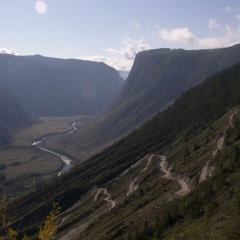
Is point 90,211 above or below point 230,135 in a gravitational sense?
below

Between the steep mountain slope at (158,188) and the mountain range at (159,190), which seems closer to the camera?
the mountain range at (159,190)

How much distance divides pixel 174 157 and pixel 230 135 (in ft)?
100

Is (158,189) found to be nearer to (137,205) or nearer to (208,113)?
(137,205)

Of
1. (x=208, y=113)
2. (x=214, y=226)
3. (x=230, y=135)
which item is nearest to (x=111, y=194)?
(x=230, y=135)

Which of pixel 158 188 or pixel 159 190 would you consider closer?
pixel 159 190

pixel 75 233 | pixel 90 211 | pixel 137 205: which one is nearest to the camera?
pixel 137 205

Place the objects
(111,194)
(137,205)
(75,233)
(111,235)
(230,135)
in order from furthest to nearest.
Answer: (111,194) < (230,135) < (75,233) < (137,205) < (111,235)

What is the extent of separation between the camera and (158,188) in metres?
115

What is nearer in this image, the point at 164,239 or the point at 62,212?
the point at 164,239

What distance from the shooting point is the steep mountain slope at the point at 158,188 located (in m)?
68.2

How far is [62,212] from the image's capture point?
144375mm

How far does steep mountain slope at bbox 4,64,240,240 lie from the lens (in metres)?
68.2

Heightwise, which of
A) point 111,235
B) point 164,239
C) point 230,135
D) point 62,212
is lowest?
point 62,212

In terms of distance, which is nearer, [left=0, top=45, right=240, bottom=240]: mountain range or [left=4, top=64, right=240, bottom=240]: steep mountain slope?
[left=0, top=45, right=240, bottom=240]: mountain range
